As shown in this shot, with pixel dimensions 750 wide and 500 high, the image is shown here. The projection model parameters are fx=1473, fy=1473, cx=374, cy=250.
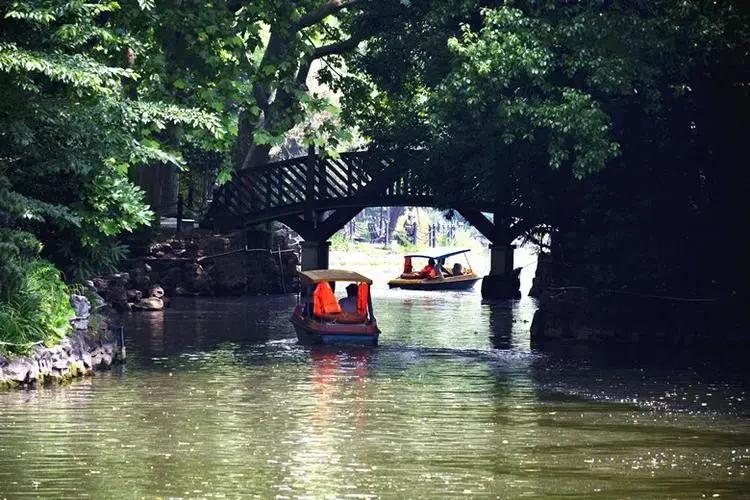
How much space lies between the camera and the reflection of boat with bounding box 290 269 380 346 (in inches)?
1215

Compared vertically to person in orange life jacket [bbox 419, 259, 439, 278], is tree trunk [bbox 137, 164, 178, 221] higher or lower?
higher

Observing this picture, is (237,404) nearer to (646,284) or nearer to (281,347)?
(281,347)

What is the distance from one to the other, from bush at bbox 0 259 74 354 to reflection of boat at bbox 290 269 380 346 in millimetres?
7503

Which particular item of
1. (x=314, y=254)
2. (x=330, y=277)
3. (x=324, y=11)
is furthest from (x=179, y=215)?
(x=330, y=277)

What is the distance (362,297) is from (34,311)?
10025 mm

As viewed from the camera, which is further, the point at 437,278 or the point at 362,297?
the point at 437,278

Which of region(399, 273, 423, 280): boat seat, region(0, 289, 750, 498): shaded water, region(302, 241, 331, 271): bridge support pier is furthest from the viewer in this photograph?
region(399, 273, 423, 280): boat seat

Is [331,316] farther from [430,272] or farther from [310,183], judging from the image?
[430,272]

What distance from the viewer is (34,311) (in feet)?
76.0

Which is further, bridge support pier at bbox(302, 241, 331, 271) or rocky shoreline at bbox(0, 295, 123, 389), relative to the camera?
bridge support pier at bbox(302, 241, 331, 271)

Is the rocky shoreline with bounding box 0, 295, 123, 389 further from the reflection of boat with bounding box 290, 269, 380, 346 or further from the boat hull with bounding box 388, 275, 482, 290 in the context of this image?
the boat hull with bounding box 388, 275, 482, 290

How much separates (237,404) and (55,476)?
20.8 ft

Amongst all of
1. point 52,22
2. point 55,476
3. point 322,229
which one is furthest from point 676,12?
point 322,229

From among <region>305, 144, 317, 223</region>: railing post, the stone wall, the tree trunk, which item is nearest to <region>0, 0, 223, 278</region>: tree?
the tree trunk
